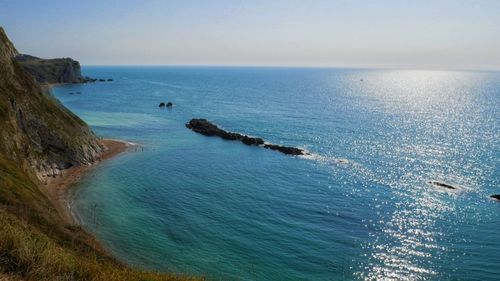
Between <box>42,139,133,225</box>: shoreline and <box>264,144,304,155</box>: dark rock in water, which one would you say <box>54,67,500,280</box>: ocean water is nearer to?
<box>42,139,133,225</box>: shoreline

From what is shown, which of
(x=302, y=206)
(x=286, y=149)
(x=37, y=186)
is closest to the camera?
(x=37, y=186)

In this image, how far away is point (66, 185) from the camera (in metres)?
56.0

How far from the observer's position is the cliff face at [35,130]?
5162 cm

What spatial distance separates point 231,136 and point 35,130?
4601 cm

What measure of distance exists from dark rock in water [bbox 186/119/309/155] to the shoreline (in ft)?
91.6

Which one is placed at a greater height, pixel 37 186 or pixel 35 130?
pixel 35 130

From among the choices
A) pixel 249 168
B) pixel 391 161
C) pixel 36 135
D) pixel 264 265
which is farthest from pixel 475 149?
pixel 36 135

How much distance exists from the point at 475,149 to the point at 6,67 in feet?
305

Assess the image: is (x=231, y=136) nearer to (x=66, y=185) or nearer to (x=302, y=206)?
(x=66, y=185)

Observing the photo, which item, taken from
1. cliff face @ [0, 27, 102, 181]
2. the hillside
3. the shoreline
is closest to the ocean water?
the shoreline

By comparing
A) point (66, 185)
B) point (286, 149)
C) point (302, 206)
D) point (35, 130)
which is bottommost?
point (302, 206)

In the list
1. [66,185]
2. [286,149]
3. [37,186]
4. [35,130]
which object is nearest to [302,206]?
[286,149]

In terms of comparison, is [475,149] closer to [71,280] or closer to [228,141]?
[228,141]

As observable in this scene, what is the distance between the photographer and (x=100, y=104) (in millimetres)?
152875
